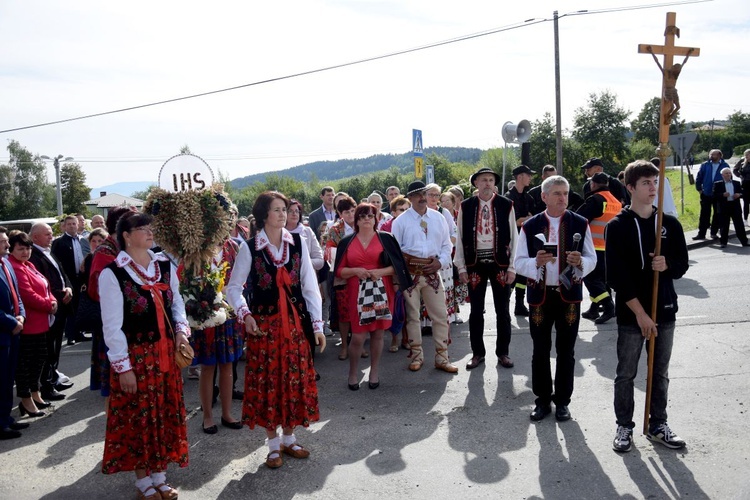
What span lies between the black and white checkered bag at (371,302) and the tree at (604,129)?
43.0 metres

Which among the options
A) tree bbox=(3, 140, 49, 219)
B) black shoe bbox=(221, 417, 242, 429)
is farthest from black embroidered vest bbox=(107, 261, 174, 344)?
tree bbox=(3, 140, 49, 219)

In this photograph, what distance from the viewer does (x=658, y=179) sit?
4.79 metres

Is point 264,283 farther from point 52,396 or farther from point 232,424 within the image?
point 52,396

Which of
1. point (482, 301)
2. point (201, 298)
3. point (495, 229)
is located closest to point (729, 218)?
point (495, 229)

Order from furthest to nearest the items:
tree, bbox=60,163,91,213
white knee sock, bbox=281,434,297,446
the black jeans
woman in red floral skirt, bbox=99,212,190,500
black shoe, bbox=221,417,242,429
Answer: tree, bbox=60,163,91,213 < black shoe, bbox=221,417,242,429 < white knee sock, bbox=281,434,297,446 < the black jeans < woman in red floral skirt, bbox=99,212,190,500

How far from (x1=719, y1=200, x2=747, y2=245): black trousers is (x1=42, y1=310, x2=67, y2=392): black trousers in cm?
1312

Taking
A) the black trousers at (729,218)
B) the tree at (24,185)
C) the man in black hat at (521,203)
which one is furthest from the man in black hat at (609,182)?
the tree at (24,185)

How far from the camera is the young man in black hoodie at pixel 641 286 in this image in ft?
15.0

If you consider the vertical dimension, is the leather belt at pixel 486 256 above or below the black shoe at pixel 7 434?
above

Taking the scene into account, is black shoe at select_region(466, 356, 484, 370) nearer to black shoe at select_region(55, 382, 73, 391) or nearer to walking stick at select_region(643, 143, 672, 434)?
walking stick at select_region(643, 143, 672, 434)

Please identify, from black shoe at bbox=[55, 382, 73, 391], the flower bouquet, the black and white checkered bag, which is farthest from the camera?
black shoe at bbox=[55, 382, 73, 391]

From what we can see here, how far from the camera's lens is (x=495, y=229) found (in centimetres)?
692

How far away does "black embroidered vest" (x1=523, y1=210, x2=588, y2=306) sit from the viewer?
5363 mm

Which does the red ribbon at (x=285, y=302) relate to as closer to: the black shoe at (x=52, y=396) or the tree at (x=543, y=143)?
the black shoe at (x=52, y=396)
